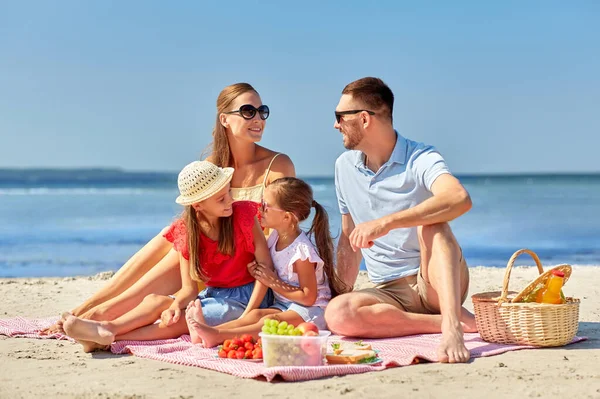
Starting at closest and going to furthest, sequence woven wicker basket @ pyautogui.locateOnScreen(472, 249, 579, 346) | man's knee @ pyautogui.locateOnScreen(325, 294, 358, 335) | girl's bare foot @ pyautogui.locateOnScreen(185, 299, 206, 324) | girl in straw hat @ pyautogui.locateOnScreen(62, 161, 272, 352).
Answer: woven wicker basket @ pyautogui.locateOnScreen(472, 249, 579, 346) < girl's bare foot @ pyautogui.locateOnScreen(185, 299, 206, 324) < man's knee @ pyautogui.locateOnScreen(325, 294, 358, 335) < girl in straw hat @ pyautogui.locateOnScreen(62, 161, 272, 352)

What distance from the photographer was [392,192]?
5.48 metres

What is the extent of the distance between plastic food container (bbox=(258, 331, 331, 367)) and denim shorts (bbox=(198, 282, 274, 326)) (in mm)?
962

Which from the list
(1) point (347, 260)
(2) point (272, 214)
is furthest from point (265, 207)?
(1) point (347, 260)

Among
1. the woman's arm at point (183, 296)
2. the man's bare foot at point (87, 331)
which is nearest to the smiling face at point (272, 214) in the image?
the woman's arm at point (183, 296)

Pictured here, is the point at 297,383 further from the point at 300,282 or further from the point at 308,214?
the point at 308,214

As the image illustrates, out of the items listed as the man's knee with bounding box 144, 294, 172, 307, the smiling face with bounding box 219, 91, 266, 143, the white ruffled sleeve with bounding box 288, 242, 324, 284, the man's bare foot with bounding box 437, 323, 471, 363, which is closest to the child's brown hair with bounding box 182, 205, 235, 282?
the man's knee with bounding box 144, 294, 172, 307

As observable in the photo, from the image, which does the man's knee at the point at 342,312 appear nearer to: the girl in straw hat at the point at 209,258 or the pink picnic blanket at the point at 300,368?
the pink picnic blanket at the point at 300,368

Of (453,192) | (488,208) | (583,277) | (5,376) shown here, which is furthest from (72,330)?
(488,208)

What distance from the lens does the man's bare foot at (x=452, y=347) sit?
185 inches

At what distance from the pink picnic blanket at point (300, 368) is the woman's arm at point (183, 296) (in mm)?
160

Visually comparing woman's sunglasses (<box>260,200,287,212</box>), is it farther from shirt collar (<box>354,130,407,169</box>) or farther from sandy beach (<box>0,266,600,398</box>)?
sandy beach (<box>0,266,600,398</box>)

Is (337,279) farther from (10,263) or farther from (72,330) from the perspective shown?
(10,263)

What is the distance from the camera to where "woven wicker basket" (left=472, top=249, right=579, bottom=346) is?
4.98 meters

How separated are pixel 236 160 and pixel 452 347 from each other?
2.57 metres
